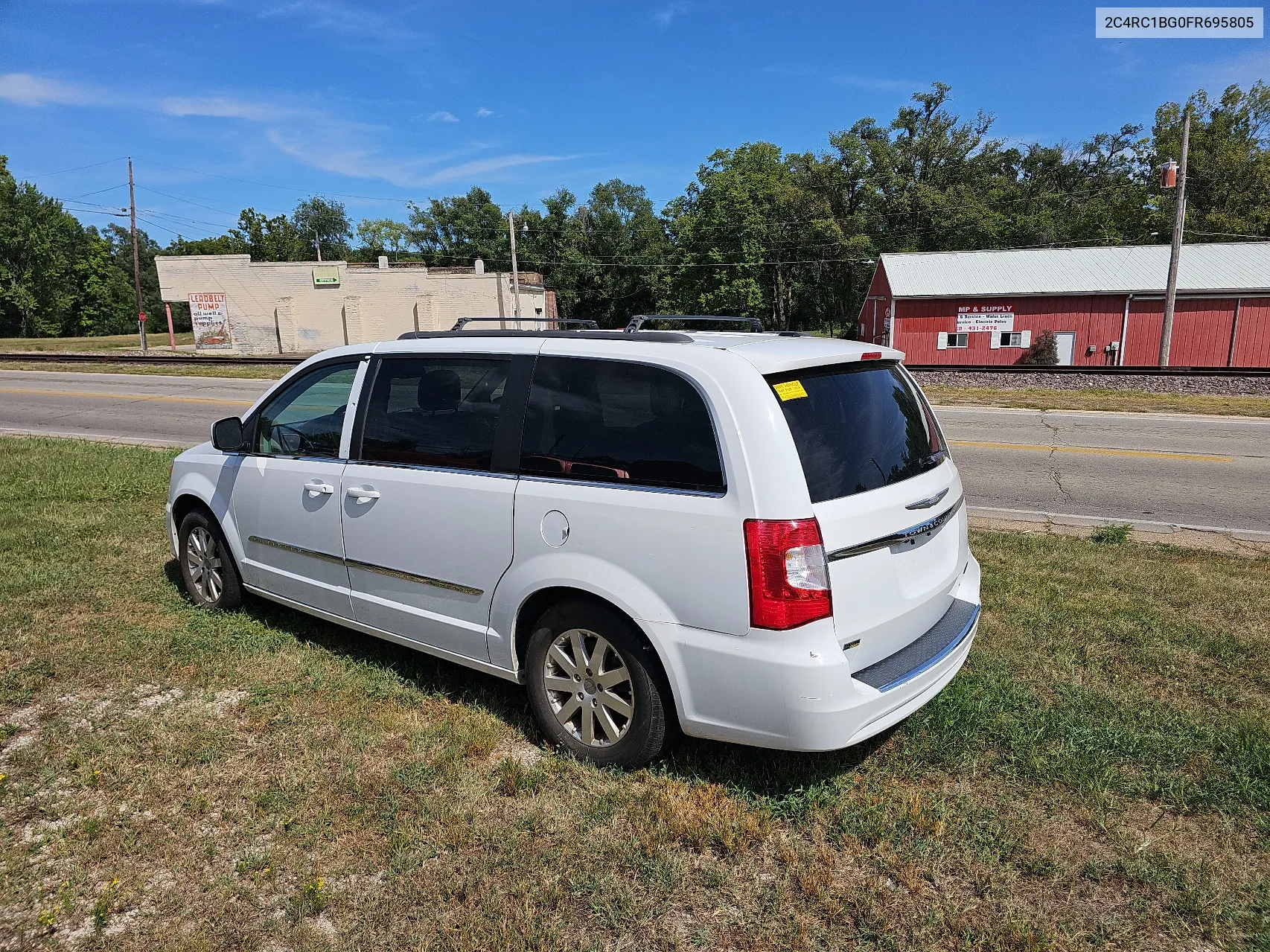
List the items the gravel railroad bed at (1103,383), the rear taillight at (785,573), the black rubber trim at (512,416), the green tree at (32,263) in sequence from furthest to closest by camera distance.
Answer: the green tree at (32,263) < the gravel railroad bed at (1103,383) < the black rubber trim at (512,416) < the rear taillight at (785,573)

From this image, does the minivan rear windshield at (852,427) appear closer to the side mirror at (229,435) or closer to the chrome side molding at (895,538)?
the chrome side molding at (895,538)

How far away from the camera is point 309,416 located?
4703 mm

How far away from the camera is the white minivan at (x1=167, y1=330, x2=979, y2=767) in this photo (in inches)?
118

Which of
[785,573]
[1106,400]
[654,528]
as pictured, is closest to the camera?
[785,573]

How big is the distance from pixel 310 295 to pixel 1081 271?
128 feet

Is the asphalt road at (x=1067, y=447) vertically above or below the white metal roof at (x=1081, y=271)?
below

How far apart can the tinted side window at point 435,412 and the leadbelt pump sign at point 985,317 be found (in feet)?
119

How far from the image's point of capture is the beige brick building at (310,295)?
4588 cm

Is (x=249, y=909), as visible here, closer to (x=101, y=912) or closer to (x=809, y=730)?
(x=101, y=912)

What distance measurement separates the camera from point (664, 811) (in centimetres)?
317

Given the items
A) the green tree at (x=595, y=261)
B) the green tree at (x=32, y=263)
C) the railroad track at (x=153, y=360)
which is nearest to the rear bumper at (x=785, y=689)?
the railroad track at (x=153, y=360)

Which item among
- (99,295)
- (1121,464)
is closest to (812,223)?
(1121,464)

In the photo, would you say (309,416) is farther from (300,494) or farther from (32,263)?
(32,263)

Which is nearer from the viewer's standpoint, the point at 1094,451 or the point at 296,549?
the point at 296,549
